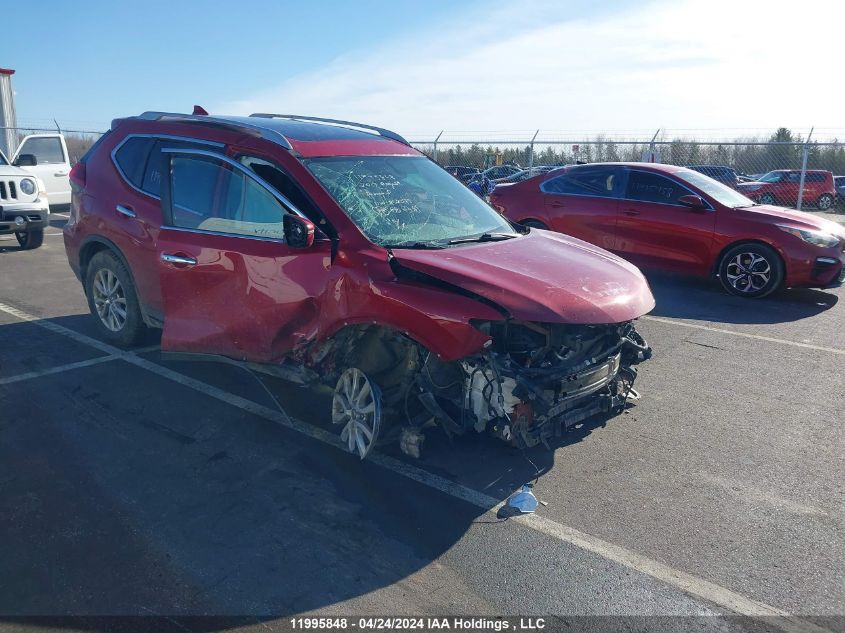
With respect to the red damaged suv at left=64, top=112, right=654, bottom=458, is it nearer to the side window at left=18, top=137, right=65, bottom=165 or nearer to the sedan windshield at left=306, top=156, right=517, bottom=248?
the sedan windshield at left=306, top=156, right=517, bottom=248

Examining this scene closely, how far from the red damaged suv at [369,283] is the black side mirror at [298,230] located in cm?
1

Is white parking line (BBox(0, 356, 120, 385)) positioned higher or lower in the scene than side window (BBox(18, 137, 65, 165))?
lower

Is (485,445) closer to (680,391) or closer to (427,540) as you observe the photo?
(427,540)

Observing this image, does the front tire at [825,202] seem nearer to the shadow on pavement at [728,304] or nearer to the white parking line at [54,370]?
the shadow on pavement at [728,304]

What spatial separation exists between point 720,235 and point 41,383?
7809 mm

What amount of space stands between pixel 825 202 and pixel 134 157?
2639 centimetres

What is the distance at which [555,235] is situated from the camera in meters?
5.60

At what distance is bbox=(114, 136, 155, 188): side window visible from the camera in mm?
5863

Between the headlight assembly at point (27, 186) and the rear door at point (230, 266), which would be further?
the headlight assembly at point (27, 186)

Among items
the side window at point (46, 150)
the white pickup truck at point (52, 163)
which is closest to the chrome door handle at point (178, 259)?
the white pickup truck at point (52, 163)

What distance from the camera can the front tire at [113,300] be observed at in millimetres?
6160

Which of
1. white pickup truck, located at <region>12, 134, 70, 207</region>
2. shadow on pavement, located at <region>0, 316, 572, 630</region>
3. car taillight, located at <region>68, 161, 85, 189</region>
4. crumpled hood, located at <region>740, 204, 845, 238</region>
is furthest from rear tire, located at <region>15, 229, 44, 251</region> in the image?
crumpled hood, located at <region>740, 204, 845, 238</region>

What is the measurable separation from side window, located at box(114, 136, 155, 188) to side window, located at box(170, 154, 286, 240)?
641mm

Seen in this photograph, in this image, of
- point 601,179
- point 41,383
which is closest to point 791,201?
point 601,179
